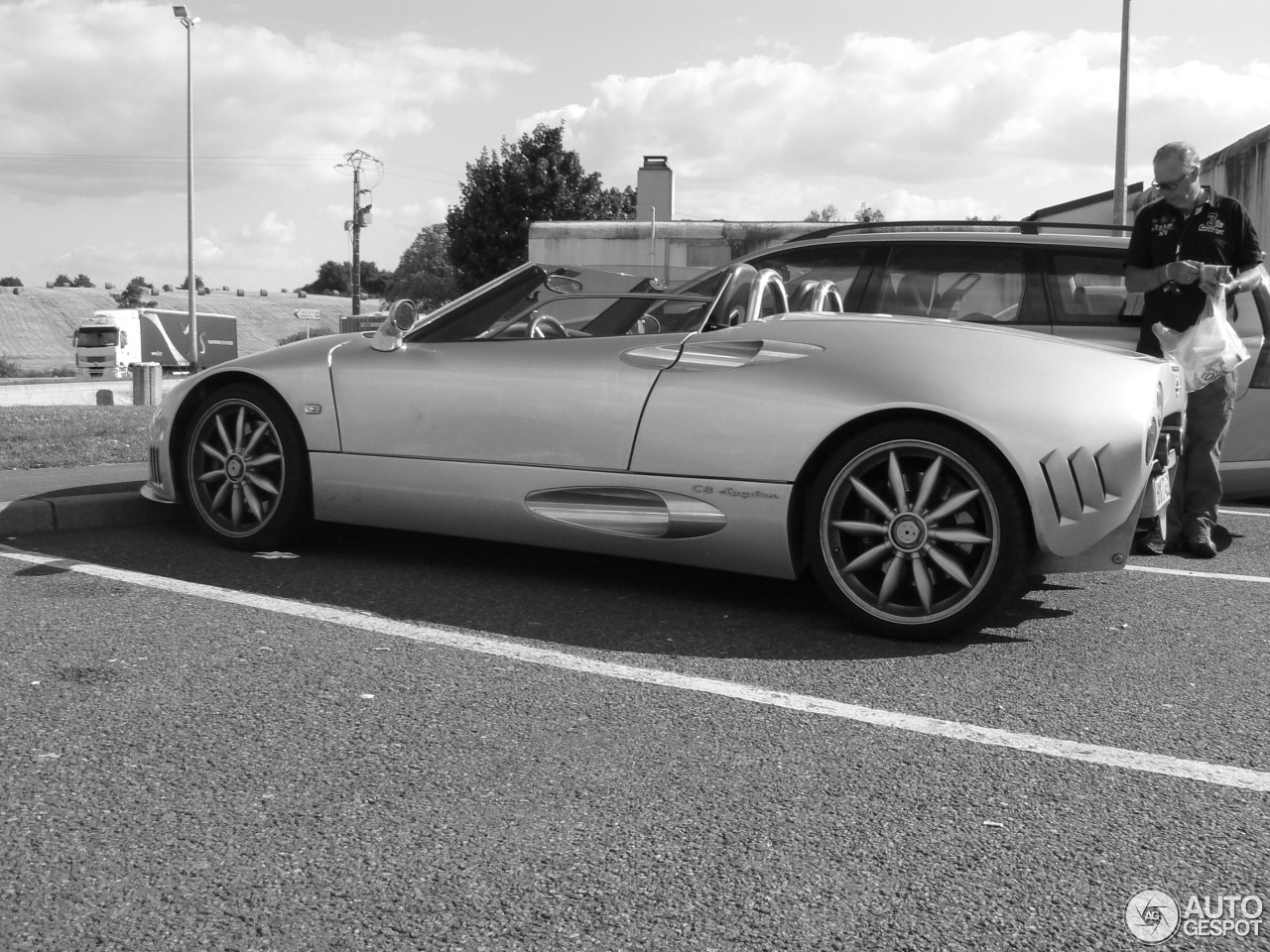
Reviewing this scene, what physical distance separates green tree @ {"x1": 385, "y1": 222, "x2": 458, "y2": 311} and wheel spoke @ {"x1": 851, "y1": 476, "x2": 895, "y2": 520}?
218ft

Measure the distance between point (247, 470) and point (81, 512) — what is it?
1.15 metres

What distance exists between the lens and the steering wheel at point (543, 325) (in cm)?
499

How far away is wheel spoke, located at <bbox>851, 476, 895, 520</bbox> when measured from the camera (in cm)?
408

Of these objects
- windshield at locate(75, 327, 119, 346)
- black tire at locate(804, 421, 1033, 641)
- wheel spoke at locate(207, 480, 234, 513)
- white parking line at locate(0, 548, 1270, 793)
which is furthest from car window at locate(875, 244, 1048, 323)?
windshield at locate(75, 327, 119, 346)

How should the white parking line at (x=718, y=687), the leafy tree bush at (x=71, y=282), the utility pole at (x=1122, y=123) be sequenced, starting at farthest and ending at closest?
the leafy tree bush at (x=71, y=282) < the utility pole at (x=1122, y=123) < the white parking line at (x=718, y=687)

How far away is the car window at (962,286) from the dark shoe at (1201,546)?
1.20 m

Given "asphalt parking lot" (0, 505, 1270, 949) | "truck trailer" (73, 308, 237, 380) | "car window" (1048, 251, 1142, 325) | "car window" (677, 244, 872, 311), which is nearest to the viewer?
"asphalt parking lot" (0, 505, 1270, 949)

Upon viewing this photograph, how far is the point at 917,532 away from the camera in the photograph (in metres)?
4.05

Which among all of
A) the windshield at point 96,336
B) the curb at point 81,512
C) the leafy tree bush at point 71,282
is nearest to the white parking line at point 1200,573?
the curb at point 81,512

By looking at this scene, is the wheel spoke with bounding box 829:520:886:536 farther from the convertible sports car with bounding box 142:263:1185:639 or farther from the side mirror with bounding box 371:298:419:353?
the side mirror with bounding box 371:298:419:353

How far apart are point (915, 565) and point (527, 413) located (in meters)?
1.55

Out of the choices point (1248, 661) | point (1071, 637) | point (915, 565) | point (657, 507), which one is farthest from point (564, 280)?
point (1248, 661)

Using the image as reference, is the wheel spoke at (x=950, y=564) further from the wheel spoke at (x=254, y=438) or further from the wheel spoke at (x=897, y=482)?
the wheel spoke at (x=254, y=438)

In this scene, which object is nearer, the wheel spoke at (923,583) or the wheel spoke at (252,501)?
the wheel spoke at (923,583)
